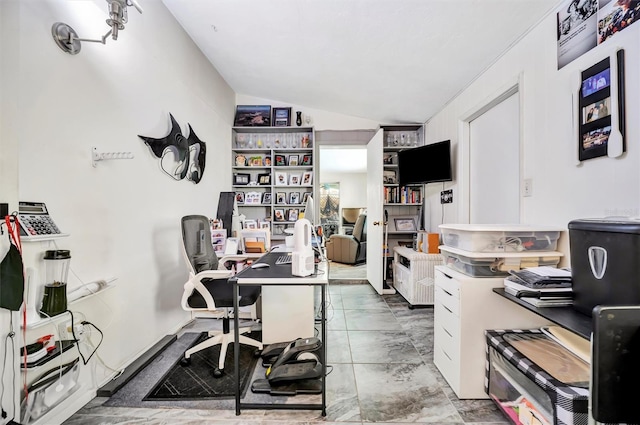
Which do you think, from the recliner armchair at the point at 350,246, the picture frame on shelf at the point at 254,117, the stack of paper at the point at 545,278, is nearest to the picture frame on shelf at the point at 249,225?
the picture frame on shelf at the point at 254,117

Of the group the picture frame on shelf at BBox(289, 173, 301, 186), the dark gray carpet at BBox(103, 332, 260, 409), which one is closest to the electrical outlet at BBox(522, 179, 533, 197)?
the dark gray carpet at BBox(103, 332, 260, 409)

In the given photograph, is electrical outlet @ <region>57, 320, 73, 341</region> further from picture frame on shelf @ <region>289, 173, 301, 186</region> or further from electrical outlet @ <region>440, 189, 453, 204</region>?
electrical outlet @ <region>440, 189, 453, 204</region>

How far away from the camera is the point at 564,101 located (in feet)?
5.45

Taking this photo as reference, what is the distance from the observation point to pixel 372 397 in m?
1.69

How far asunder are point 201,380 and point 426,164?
122 inches

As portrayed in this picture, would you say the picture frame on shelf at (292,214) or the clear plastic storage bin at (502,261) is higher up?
the picture frame on shelf at (292,214)

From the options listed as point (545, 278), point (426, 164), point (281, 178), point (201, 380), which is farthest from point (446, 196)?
point (201, 380)

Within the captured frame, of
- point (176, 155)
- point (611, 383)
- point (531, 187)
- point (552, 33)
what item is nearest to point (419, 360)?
point (531, 187)

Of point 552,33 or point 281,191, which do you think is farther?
point 281,191

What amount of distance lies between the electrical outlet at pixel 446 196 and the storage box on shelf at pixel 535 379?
183cm

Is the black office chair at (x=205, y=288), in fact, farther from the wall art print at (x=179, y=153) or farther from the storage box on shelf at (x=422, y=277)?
the storage box on shelf at (x=422, y=277)

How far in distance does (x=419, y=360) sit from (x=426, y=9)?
251 centimetres

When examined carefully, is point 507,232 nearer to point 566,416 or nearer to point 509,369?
point 509,369

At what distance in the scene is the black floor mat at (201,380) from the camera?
5.60 ft
